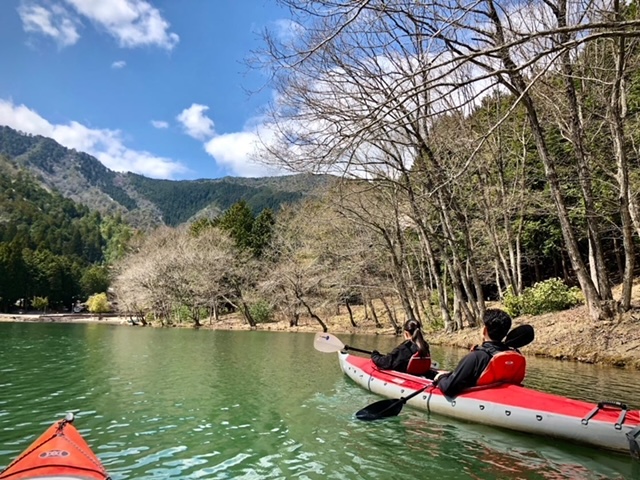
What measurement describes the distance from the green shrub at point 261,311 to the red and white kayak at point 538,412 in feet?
92.1

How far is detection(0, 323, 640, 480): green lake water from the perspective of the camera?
4492 mm

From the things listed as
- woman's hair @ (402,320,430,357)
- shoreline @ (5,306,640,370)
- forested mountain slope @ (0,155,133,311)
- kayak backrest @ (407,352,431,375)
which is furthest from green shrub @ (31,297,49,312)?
kayak backrest @ (407,352,431,375)

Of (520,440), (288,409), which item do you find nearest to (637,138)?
(520,440)

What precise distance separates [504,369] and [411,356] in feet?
7.04

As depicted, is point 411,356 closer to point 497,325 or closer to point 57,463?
point 497,325

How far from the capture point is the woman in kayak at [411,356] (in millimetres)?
7887

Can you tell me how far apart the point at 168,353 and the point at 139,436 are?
965cm

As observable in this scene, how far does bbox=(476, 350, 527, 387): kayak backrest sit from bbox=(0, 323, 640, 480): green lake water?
2.03ft

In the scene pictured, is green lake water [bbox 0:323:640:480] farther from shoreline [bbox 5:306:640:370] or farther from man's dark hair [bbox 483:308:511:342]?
man's dark hair [bbox 483:308:511:342]

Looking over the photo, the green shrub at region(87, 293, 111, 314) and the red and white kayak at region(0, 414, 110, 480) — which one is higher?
the green shrub at region(87, 293, 111, 314)

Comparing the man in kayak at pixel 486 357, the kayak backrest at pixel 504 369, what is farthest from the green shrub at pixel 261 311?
the kayak backrest at pixel 504 369

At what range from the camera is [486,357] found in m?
5.98

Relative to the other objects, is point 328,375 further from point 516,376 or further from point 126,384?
point 516,376

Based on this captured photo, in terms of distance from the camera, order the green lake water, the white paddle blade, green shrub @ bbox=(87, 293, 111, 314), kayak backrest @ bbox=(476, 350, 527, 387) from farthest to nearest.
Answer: green shrub @ bbox=(87, 293, 111, 314) → the white paddle blade → kayak backrest @ bbox=(476, 350, 527, 387) → the green lake water
